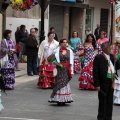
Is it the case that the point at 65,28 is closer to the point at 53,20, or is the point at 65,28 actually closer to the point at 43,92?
the point at 53,20

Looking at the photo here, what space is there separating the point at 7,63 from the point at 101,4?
23.4 meters

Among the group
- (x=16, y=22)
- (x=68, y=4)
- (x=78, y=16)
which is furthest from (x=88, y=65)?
(x=78, y=16)

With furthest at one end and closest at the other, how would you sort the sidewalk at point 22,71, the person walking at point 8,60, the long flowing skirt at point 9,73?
the sidewalk at point 22,71
the long flowing skirt at point 9,73
the person walking at point 8,60

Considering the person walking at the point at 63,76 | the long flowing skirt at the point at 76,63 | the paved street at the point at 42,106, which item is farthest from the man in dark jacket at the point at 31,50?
the person walking at the point at 63,76

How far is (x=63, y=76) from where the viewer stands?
1258cm

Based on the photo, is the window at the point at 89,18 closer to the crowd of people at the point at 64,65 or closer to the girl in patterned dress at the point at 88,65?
the crowd of people at the point at 64,65

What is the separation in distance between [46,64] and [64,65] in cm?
309

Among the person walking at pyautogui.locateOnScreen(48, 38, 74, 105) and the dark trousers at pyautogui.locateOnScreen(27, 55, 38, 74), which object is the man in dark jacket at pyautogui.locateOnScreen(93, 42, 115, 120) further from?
the dark trousers at pyautogui.locateOnScreen(27, 55, 38, 74)

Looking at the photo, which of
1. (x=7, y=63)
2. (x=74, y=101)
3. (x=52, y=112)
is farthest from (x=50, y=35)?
(x=52, y=112)

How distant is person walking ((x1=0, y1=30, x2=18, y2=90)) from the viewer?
14.9 meters

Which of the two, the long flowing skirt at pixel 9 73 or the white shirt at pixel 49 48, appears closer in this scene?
the long flowing skirt at pixel 9 73

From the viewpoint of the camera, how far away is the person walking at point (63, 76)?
12.4 meters

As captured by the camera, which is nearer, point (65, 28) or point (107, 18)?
point (65, 28)

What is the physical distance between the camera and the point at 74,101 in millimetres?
13148
